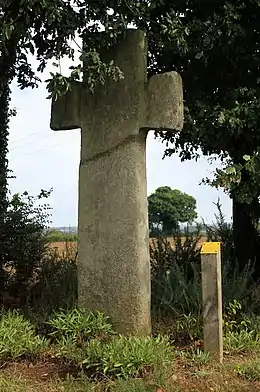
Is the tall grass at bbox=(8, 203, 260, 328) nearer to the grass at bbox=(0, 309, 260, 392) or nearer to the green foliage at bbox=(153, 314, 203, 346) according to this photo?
the green foliage at bbox=(153, 314, 203, 346)

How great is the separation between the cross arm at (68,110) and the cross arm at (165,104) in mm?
687

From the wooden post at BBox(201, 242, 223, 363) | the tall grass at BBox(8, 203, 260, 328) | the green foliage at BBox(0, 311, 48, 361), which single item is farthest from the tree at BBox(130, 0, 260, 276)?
the green foliage at BBox(0, 311, 48, 361)

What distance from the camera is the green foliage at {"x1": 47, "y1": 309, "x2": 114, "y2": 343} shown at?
464 cm

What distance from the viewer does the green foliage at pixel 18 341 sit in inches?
181

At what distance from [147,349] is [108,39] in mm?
2633

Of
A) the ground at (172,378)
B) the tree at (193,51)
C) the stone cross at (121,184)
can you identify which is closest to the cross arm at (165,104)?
the stone cross at (121,184)

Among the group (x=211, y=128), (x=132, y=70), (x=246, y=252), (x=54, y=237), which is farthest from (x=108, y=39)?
(x=54, y=237)

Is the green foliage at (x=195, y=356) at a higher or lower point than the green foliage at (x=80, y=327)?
lower

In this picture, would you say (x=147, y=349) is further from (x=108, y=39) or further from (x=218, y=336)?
(x=108, y=39)

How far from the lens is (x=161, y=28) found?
5.54 m

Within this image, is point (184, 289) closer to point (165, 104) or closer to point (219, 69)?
point (165, 104)

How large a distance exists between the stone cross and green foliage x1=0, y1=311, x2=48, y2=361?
523 mm

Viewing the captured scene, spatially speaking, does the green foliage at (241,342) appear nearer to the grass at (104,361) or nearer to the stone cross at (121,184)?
the grass at (104,361)

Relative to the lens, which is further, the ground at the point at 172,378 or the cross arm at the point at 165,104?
the cross arm at the point at 165,104
